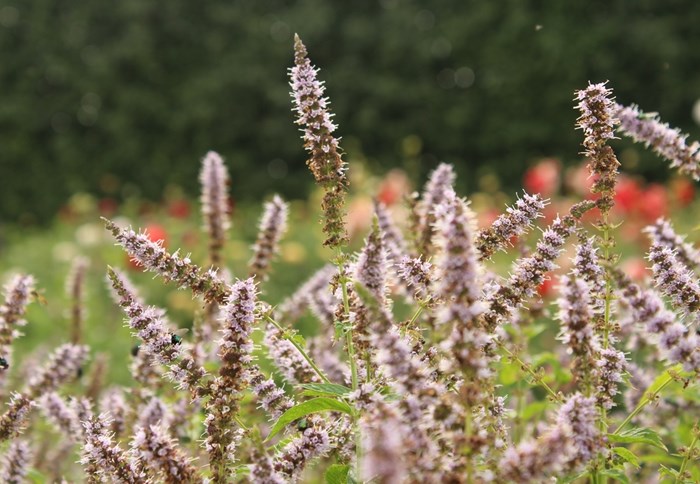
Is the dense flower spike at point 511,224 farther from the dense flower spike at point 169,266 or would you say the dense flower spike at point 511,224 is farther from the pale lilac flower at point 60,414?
the pale lilac flower at point 60,414

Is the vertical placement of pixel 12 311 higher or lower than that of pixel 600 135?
higher

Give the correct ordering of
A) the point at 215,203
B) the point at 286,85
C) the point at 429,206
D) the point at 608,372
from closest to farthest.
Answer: the point at 608,372 < the point at 429,206 < the point at 215,203 < the point at 286,85

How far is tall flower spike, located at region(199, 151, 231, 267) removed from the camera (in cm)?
462

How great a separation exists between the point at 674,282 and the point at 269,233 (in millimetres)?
1855

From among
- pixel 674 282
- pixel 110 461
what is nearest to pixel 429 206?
pixel 674 282

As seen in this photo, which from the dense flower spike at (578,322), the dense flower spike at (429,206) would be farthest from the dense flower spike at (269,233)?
the dense flower spike at (578,322)

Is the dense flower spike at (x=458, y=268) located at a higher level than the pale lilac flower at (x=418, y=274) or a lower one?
lower

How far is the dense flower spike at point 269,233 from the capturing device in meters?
3.97

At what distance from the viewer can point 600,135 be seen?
2705mm

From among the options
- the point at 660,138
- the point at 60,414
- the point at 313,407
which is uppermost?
the point at 60,414

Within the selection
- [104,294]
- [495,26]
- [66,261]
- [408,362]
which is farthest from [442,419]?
[495,26]

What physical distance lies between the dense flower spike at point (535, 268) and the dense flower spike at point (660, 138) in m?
0.32

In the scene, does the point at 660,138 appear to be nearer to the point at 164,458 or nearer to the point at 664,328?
the point at 664,328

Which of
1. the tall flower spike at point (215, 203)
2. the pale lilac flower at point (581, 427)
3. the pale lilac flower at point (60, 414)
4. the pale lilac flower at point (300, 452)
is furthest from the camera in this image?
the tall flower spike at point (215, 203)
